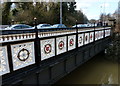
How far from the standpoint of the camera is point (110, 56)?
13922 mm

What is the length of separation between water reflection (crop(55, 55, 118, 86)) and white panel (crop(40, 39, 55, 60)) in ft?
12.0

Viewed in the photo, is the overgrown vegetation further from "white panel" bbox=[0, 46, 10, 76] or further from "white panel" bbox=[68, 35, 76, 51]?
"white panel" bbox=[0, 46, 10, 76]

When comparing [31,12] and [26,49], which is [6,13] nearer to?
[31,12]

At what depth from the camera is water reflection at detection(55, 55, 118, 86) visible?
927cm

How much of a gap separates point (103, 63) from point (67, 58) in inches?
313

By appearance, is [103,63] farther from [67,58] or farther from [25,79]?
[25,79]

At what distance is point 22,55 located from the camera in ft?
14.4

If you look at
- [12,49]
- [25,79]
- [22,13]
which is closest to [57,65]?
[25,79]

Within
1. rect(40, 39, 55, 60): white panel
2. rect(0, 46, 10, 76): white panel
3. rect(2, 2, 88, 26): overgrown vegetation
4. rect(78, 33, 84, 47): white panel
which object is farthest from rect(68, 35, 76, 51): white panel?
rect(2, 2, 88, 26): overgrown vegetation

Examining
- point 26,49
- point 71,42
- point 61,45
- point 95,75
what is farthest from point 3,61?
point 95,75

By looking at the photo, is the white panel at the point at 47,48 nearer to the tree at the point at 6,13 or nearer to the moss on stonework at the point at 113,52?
the moss on stonework at the point at 113,52

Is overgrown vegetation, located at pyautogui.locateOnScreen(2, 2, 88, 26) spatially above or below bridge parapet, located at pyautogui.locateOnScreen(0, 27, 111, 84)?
above

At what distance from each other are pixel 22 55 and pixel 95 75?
7.45 meters

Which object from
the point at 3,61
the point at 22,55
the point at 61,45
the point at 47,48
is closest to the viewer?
the point at 3,61
